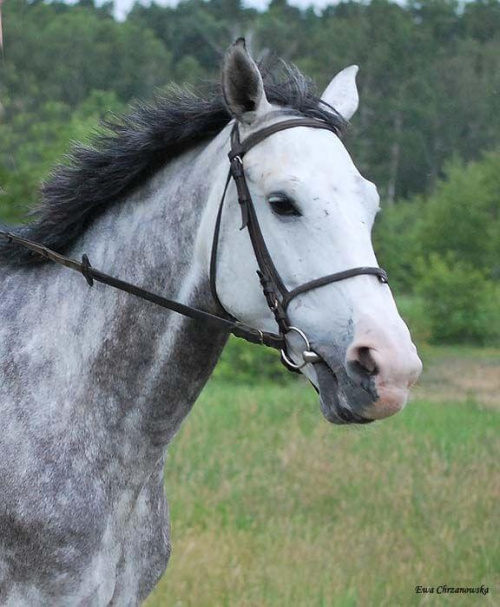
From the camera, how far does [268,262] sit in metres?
2.78

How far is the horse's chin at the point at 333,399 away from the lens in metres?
2.60

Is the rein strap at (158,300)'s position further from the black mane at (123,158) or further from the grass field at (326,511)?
the grass field at (326,511)

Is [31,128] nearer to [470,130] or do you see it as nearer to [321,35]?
[321,35]

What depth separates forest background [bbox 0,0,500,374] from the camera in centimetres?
3484

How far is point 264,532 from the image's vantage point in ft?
20.9

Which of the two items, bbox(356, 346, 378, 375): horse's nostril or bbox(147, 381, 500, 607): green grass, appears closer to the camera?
bbox(356, 346, 378, 375): horse's nostril

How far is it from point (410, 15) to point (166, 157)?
56.4m

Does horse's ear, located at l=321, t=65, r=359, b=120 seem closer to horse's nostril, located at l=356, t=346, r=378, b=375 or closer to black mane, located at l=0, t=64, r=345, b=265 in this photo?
black mane, located at l=0, t=64, r=345, b=265

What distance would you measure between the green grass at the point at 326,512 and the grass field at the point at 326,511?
1cm

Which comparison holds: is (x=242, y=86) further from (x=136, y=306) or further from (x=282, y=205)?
(x=136, y=306)

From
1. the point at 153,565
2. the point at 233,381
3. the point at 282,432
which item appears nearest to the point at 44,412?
the point at 153,565

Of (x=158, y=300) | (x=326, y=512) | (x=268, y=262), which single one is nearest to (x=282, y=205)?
(x=268, y=262)

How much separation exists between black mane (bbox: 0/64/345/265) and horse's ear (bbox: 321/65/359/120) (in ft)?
0.38

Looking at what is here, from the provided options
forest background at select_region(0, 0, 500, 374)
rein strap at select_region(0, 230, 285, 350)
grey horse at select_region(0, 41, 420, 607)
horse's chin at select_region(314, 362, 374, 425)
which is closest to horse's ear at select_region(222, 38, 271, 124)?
grey horse at select_region(0, 41, 420, 607)
